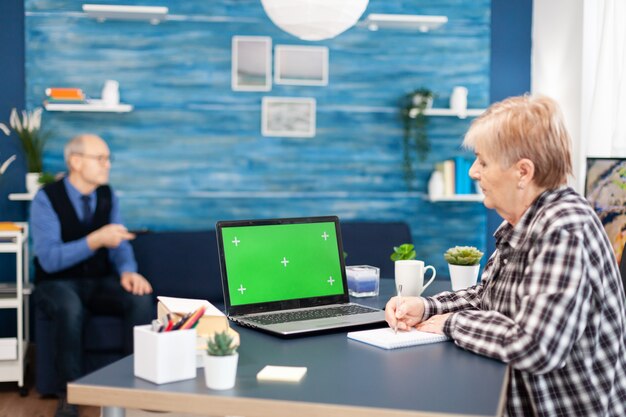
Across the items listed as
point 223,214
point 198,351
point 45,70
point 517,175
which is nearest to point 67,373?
point 223,214

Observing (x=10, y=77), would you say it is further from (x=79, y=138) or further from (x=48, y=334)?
(x=48, y=334)

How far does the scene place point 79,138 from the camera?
419 cm

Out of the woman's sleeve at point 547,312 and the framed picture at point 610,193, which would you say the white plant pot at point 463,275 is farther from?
the framed picture at point 610,193

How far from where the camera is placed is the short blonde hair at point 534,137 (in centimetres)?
179

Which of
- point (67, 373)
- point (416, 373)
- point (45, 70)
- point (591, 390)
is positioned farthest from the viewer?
point (45, 70)

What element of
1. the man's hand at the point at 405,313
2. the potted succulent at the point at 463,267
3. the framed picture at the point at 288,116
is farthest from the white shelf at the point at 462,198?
the man's hand at the point at 405,313

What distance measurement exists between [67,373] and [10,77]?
210 cm

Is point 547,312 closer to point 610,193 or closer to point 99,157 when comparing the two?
point 610,193

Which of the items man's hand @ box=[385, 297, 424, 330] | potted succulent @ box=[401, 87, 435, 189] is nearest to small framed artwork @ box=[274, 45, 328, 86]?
potted succulent @ box=[401, 87, 435, 189]

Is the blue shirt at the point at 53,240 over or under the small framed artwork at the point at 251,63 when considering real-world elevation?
under

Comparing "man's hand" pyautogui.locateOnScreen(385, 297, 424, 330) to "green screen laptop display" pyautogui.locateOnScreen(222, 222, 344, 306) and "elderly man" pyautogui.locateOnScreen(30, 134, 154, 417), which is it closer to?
"green screen laptop display" pyautogui.locateOnScreen(222, 222, 344, 306)

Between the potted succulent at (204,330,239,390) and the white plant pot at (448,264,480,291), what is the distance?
1327 mm

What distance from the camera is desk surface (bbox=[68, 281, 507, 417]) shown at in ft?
4.58

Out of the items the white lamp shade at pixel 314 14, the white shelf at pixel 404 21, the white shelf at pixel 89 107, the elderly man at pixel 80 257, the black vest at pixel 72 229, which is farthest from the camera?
the white shelf at pixel 404 21
